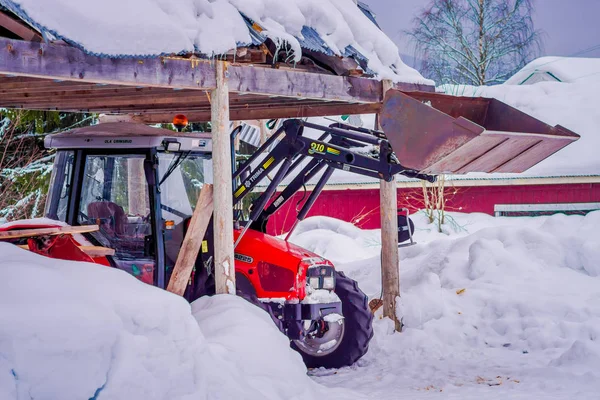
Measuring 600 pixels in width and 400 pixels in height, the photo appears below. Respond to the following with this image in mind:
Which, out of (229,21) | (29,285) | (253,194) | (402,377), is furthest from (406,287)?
(253,194)

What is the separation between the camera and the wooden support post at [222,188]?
25.0 ft

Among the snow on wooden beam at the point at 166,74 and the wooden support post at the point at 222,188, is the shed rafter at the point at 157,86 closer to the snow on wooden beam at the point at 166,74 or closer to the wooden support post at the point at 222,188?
the snow on wooden beam at the point at 166,74

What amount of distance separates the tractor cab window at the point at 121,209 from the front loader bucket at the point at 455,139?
237 cm

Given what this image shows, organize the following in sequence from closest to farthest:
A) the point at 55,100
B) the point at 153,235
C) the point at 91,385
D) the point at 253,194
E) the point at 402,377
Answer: the point at 91,385
the point at 153,235
the point at 402,377
the point at 55,100
the point at 253,194

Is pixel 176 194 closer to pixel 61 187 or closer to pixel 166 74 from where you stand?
pixel 61 187

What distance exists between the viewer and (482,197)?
839 inches

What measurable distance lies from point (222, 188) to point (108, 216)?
48.8 inches

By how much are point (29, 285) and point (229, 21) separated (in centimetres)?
307

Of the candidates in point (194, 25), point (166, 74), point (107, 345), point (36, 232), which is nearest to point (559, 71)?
point (194, 25)

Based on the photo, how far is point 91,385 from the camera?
16.6ft

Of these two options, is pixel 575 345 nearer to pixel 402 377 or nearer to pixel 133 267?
pixel 402 377

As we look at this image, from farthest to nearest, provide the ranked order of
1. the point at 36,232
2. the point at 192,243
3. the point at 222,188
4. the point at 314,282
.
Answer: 1. the point at 314,282
2. the point at 192,243
3. the point at 222,188
4. the point at 36,232

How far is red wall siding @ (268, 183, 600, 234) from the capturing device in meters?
20.7

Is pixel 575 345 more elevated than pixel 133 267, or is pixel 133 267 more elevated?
pixel 133 267
